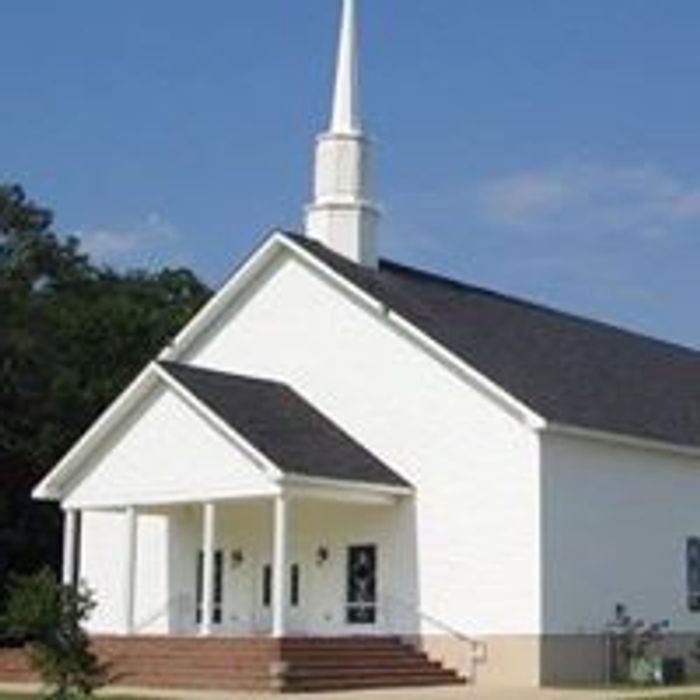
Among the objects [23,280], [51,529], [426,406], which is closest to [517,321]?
[426,406]

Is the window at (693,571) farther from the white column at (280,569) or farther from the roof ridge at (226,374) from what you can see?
the white column at (280,569)

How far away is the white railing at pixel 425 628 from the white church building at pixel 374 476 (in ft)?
0.15

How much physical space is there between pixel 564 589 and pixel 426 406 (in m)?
5.09

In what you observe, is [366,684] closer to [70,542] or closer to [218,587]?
[218,587]

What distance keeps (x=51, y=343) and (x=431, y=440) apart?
2504 centimetres

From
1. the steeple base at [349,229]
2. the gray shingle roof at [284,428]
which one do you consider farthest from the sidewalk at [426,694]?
the steeple base at [349,229]

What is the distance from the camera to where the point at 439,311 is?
43.1 metres

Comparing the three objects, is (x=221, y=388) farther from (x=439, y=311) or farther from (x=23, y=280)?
(x=23, y=280)

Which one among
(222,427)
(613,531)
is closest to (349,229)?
(222,427)

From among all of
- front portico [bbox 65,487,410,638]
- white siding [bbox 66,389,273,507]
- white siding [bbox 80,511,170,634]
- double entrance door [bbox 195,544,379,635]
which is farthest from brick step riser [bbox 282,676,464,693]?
white siding [bbox 80,511,170,634]

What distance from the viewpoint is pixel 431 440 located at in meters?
40.2

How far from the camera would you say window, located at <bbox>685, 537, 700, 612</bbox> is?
141ft

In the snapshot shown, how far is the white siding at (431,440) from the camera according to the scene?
3822 centimetres

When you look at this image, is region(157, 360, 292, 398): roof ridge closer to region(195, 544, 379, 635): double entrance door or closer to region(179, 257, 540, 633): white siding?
region(179, 257, 540, 633): white siding
